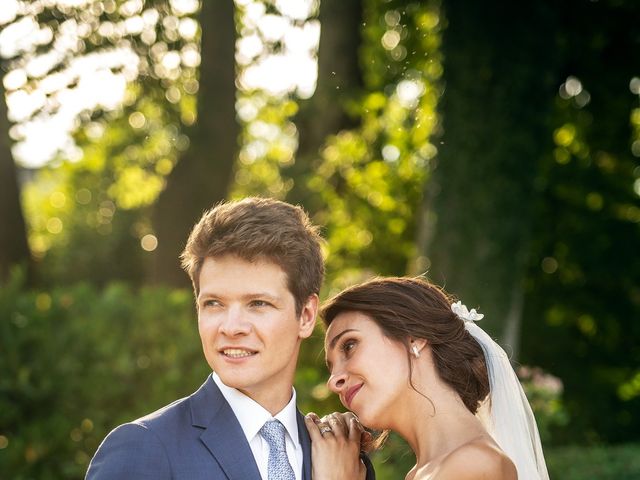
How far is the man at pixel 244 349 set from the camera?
9.88ft

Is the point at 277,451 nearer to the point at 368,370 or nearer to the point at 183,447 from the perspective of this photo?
the point at 183,447

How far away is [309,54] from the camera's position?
11.9 meters

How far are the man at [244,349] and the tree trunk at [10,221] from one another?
631 centimetres

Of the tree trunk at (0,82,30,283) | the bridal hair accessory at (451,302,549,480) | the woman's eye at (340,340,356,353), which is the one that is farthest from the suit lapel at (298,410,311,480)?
the tree trunk at (0,82,30,283)

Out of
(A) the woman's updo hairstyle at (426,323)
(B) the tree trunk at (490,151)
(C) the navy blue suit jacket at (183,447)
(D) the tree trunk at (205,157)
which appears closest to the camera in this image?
(C) the navy blue suit jacket at (183,447)

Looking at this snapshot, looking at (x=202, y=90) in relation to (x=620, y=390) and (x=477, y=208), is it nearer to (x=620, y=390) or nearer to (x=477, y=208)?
(x=477, y=208)

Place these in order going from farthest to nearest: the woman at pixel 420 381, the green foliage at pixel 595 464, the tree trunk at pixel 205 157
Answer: the tree trunk at pixel 205 157
the green foliage at pixel 595 464
the woman at pixel 420 381

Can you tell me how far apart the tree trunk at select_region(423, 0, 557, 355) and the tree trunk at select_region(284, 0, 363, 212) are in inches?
98.5

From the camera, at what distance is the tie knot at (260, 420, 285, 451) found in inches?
125

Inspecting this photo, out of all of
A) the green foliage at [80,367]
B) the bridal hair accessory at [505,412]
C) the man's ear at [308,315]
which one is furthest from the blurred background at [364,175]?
the man's ear at [308,315]

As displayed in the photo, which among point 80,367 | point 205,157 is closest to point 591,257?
point 205,157

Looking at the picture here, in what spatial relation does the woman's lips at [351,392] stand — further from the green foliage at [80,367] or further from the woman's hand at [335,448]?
the green foliage at [80,367]

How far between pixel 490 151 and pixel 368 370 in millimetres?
6731

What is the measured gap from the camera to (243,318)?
3.09 meters
